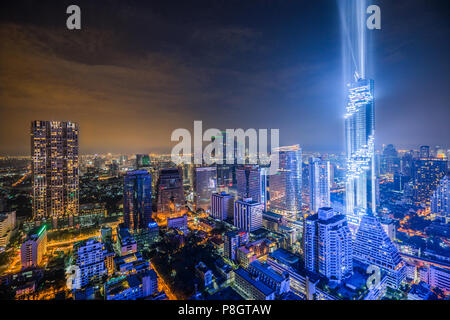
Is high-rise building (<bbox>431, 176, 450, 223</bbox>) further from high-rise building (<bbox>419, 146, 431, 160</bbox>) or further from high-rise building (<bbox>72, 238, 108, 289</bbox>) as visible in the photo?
high-rise building (<bbox>72, 238, 108, 289</bbox>)

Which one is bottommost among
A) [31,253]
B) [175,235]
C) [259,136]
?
[175,235]

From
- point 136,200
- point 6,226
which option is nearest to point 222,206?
point 136,200

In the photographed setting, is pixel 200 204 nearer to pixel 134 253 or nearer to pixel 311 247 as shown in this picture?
pixel 134 253

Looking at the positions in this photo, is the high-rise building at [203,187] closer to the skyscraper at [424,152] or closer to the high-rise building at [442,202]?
the high-rise building at [442,202]

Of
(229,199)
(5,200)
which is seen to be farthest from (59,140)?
(229,199)

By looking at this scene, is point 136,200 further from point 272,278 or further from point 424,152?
point 424,152

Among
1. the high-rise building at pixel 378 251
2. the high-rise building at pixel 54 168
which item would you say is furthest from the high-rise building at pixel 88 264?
the high-rise building at pixel 378 251
